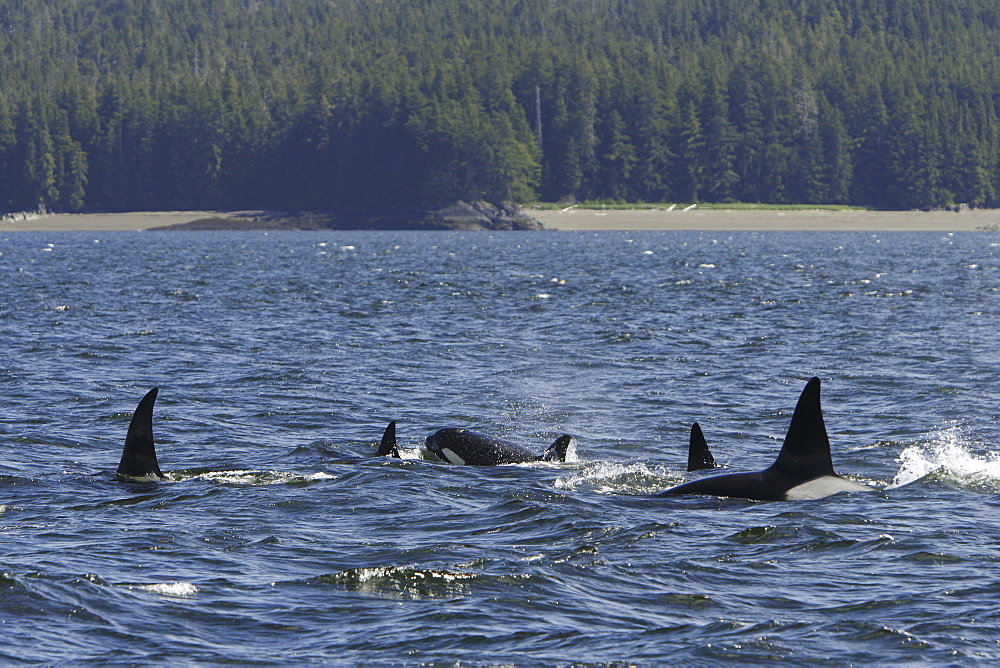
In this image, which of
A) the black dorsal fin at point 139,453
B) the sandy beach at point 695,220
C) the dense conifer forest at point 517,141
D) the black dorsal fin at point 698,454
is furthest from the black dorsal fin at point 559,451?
the dense conifer forest at point 517,141

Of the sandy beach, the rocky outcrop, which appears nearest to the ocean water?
the sandy beach

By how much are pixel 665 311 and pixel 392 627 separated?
33.7 metres

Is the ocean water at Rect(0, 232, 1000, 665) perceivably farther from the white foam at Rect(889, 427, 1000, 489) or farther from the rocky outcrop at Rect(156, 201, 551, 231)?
the rocky outcrop at Rect(156, 201, 551, 231)

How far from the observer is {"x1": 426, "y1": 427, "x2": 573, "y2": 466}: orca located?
1778 centimetres

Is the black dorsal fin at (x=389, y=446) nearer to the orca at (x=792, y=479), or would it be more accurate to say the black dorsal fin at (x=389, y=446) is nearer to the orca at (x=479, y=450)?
the orca at (x=479, y=450)

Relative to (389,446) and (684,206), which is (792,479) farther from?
(684,206)

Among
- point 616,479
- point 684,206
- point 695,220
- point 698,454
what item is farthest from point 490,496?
point 684,206

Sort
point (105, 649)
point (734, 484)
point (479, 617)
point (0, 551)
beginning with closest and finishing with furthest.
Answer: point (105, 649)
point (479, 617)
point (0, 551)
point (734, 484)

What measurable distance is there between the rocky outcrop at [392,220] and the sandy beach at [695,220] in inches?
185

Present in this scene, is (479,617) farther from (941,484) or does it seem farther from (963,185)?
(963,185)

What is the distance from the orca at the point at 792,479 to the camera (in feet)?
48.3

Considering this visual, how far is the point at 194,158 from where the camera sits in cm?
18775

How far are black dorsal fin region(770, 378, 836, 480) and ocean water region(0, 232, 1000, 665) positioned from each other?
0.44m

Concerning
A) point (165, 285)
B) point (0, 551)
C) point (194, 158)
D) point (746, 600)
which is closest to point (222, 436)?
point (0, 551)
